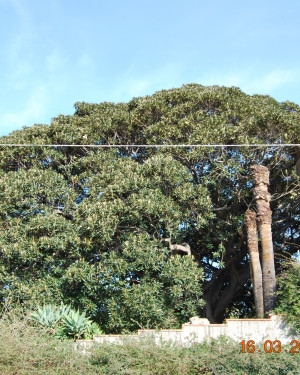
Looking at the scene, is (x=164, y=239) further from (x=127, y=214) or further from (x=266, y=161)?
(x=266, y=161)

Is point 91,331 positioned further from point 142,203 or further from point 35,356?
point 142,203

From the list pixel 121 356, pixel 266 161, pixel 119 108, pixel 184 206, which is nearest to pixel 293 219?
pixel 266 161

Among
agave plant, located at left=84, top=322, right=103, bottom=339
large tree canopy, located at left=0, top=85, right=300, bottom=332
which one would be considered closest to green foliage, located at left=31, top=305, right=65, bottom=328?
agave plant, located at left=84, top=322, right=103, bottom=339

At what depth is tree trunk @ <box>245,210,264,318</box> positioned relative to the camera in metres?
11.1

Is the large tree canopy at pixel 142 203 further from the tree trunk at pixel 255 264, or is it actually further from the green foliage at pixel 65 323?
the tree trunk at pixel 255 264

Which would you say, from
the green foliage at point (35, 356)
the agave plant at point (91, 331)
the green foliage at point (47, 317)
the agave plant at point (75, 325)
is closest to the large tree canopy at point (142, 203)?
the agave plant at point (91, 331)

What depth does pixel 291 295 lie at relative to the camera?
955 centimetres

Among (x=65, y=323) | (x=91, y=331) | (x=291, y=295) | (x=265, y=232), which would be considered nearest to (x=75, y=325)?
(x=65, y=323)

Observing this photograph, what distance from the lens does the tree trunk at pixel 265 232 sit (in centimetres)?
1062

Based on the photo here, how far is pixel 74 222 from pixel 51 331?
3.39 meters

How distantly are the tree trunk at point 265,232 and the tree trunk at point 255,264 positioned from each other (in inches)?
16.8
